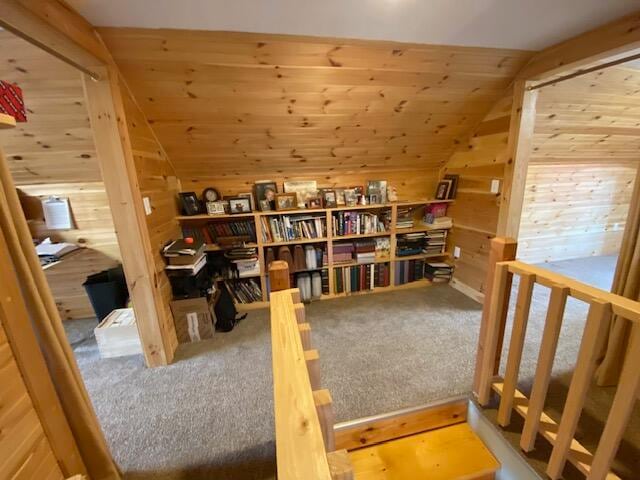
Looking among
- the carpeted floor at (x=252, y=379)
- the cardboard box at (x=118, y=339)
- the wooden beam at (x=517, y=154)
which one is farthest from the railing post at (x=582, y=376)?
the cardboard box at (x=118, y=339)

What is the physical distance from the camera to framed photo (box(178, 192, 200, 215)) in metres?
2.50

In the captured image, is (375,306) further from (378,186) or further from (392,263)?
(378,186)

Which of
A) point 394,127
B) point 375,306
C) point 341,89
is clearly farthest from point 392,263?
point 341,89

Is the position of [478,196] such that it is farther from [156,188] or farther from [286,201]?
[156,188]

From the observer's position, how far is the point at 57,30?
1.16 meters

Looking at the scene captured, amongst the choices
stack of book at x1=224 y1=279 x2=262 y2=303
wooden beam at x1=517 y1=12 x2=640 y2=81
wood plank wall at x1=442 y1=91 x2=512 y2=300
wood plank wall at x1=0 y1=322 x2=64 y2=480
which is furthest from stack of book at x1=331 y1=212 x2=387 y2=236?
wood plank wall at x1=0 y1=322 x2=64 y2=480

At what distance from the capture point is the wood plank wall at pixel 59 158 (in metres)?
1.58

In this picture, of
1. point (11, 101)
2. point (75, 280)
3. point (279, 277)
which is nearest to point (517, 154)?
point (279, 277)

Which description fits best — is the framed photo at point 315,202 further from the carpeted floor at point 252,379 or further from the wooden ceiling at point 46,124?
the wooden ceiling at point 46,124

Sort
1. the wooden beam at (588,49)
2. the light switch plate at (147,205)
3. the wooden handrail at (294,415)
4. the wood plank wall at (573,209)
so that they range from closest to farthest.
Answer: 1. the wooden handrail at (294,415)
2. the wooden beam at (588,49)
3. the light switch plate at (147,205)
4. the wood plank wall at (573,209)

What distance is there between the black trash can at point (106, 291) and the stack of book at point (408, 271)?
9.25 ft

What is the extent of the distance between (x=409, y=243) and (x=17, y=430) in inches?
119

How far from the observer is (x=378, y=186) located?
2.95 metres

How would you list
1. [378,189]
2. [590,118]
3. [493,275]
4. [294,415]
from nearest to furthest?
1. [294,415]
2. [493,275]
3. [590,118]
4. [378,189]
